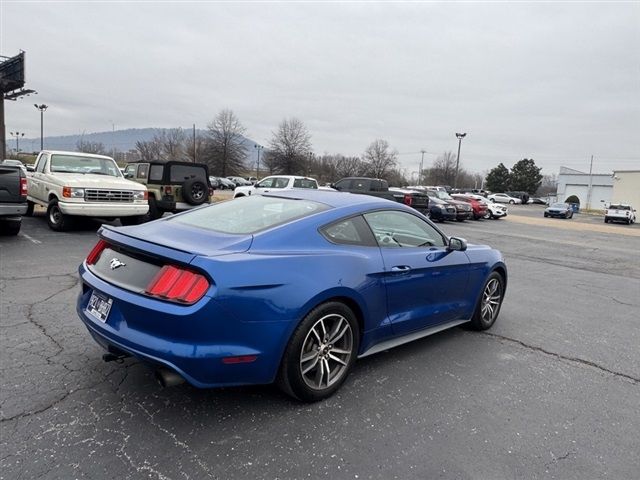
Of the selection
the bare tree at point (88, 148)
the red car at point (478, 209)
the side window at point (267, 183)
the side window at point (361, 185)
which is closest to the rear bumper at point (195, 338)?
the side window at point (267, 183)

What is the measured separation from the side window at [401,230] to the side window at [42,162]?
33.4 ft

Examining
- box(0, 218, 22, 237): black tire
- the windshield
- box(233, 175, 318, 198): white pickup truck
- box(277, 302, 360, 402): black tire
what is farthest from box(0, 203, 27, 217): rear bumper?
box(233, 175, 318, 198): white pickup truck

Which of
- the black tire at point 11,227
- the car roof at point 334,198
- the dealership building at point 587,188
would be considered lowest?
the black tire at point 11,227

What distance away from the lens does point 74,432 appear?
107 inches

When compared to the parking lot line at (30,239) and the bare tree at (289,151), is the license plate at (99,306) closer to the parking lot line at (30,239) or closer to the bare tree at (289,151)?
the parking lot line at (30,239)

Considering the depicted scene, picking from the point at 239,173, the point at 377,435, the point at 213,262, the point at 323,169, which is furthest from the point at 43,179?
the point at 323,169

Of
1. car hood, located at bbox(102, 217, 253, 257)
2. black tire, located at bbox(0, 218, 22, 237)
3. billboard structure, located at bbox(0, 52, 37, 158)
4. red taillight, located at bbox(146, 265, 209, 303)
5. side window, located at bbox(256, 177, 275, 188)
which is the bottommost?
black tire, located at bbox(0, 218, 22, 237)

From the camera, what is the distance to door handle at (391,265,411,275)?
11.8 ft

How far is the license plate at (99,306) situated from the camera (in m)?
2.94

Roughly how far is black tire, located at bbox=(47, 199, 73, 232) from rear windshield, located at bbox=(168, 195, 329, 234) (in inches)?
300

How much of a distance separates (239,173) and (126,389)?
68123mm

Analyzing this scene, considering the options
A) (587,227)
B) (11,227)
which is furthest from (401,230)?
(587,227)

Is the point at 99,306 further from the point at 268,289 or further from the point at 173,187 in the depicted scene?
the point at 173,187

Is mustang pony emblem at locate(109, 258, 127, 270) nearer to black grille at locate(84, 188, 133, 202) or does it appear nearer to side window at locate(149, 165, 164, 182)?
black grille at locate(84, 188, 133, 202)
